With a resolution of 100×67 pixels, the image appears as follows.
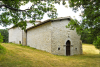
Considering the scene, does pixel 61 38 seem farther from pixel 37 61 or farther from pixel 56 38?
pixel 37 61

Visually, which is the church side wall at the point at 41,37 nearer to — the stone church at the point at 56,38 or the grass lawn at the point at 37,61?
the stone church at the point at 56,38

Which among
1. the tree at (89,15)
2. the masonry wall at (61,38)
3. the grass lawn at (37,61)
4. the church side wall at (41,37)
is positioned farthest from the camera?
the church side wall at (41,37)

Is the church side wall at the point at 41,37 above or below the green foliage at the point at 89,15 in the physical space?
below

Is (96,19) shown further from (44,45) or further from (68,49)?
(44,45)

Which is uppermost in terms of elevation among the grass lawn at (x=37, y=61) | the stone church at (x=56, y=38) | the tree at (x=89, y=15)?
the tree at (x=89, y=15)

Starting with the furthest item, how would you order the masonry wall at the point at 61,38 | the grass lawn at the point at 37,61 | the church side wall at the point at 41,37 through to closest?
the church side wall at the point at 41,37, the masonry wall at the point at 61,38, the grass lawn at the point at 37,61

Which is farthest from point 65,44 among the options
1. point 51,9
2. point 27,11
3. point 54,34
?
point 27,11

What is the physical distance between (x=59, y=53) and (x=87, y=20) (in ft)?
19.4

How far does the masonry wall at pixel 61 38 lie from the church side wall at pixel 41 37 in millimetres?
719

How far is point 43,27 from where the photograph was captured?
13.5 metres

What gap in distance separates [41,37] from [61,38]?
337 cm

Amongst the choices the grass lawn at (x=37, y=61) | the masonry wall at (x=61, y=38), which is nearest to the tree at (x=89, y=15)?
the masonry wall at (x=61, y=38)

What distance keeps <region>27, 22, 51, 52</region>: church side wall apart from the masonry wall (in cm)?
72

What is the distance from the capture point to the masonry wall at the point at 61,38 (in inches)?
467
